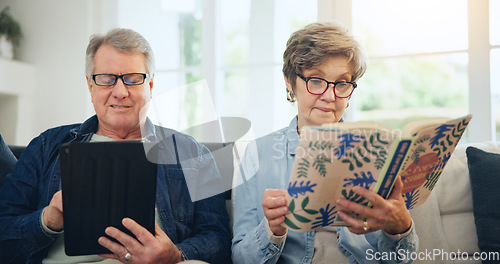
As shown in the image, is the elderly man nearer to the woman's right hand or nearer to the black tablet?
the black tablet

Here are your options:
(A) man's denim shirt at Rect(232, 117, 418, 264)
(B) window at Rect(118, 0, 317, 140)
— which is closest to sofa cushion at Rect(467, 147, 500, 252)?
(A) man's denim shirt at Rect(232, 117, 418, 264)

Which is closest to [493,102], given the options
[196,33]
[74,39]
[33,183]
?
[196,33]

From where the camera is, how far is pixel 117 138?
176 centimetres

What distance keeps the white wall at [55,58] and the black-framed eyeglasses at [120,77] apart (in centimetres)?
247

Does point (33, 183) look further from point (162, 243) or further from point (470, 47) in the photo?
point (470, 47)

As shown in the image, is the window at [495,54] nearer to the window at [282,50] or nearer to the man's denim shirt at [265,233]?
the window at [282,50]

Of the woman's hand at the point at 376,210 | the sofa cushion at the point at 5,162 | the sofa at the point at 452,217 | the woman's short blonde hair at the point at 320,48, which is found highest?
the woman's short blonde hair at the point at 320,48

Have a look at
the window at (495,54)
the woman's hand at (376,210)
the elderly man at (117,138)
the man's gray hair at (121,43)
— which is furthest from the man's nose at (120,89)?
the window at (495,54)

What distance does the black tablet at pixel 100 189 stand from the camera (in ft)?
4.26

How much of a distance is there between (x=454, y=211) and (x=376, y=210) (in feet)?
2.53

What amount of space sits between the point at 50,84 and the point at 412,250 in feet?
11.7

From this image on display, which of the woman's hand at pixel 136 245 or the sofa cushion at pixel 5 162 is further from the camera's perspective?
the sofa cushion at pixel 5 162

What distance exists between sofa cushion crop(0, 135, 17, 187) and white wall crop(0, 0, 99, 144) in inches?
90.4

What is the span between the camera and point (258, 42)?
3639 mm
